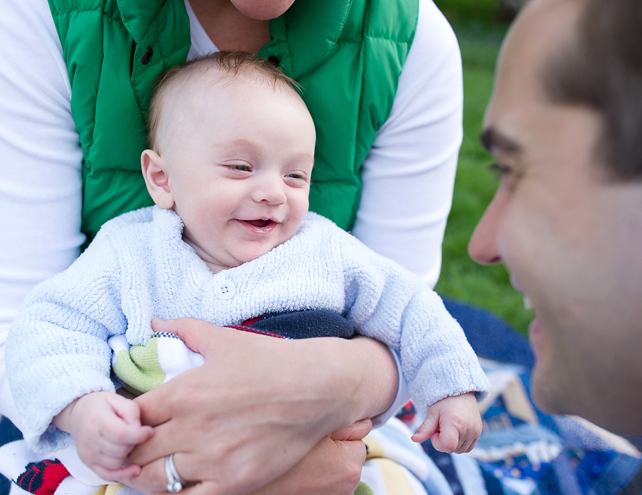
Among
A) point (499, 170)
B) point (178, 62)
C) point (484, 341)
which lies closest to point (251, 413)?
point (499, 170)

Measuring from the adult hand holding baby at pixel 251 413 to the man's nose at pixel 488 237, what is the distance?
0.38m

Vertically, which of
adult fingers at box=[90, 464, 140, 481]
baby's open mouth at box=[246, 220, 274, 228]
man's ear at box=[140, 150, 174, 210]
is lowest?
adult fingers at box=[90, 464, 140, 481]

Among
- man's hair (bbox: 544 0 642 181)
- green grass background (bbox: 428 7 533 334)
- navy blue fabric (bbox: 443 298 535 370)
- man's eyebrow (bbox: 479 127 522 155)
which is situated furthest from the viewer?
green grass background (bbox: 428 7 533 334)

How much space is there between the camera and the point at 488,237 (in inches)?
40.3

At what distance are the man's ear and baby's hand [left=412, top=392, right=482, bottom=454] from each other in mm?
890

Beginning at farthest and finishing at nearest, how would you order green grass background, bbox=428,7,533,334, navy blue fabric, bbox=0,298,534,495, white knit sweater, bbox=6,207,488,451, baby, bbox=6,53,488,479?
green grass background, bbox=428,7,533,334 < navy blue fabric, bbox=0,298,534,495 < baby, bbox=6,53,488,479 < white knit sweater, bbox=6,207,488,451

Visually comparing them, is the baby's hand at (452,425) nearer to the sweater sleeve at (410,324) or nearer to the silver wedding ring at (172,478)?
the sweater sleeve at (410,324)

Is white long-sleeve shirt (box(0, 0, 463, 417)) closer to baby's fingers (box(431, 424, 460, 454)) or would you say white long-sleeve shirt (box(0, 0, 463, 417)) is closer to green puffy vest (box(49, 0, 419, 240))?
green puffy vest (box(49, 0, 419, 240))

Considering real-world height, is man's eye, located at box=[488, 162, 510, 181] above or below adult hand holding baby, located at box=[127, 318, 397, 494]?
above

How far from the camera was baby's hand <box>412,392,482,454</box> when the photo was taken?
4.01 ft

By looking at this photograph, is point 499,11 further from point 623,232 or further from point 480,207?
point 623,232

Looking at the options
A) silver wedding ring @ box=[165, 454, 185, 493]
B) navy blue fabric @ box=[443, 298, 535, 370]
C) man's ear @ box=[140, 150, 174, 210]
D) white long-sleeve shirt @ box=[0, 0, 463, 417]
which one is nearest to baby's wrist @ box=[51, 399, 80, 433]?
silver wedding ring @ box=[165, 454, 185, 493]

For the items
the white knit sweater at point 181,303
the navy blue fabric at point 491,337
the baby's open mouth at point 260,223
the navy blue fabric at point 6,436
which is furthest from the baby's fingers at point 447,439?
the navy blue fabric at point 491,337

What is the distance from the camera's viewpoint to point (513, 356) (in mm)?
2705
